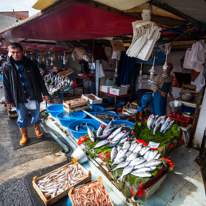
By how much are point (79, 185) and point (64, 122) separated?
2310 mm

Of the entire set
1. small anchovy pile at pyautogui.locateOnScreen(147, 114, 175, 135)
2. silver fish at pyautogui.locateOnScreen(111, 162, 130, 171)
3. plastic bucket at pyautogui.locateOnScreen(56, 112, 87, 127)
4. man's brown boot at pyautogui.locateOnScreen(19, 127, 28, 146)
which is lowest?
man's brown boot at pyautogui.locateOnScreen(19, 127, 28, 146)

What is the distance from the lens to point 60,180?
2725 mm

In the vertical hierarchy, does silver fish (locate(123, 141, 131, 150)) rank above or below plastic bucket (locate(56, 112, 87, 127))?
above

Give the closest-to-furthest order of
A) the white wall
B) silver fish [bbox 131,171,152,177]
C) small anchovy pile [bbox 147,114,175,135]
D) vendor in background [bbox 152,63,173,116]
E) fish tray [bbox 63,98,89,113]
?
silver fish [bbox 131,171,152,177] < small anchovy pile [bbox 147,114,175,135] < the white wall < fish tray [bbox 63,98,89,113] < vendor in background [bbox 152,63,173,116]

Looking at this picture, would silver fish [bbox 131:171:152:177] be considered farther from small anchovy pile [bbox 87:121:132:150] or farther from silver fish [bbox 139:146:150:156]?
small anchovy pile [bbox 87:121:132:150]

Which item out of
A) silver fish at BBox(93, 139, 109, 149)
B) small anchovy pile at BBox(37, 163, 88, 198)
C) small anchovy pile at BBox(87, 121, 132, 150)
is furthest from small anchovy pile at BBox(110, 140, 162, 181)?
small anchovy pile at BBox(37, 163, 88, 198)

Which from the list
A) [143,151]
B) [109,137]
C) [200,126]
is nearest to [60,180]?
[109,137]

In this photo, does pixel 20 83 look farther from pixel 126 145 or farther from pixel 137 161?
pixel 137 161

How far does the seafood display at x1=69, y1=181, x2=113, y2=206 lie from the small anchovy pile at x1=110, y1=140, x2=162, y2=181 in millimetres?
475

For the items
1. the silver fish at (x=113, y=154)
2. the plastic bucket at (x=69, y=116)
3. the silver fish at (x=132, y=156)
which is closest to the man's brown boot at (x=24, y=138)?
the plastic bucket at (x=69, y=116)

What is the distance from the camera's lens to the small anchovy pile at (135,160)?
220cm

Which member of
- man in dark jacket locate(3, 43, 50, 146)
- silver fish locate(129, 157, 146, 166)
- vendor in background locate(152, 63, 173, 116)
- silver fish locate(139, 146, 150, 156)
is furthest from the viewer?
vendor in background locate(152, 63, 173, 116)

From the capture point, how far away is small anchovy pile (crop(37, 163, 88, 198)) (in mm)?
2535

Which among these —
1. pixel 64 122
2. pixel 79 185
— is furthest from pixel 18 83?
pixel 79 185
